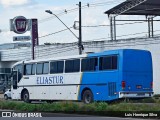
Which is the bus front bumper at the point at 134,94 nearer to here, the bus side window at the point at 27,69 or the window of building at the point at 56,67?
the window of building at the point at 56,67

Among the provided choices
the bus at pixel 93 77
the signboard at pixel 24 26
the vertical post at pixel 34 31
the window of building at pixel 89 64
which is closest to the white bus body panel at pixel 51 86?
the bus at pixel 93 77

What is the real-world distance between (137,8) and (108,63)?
2351 cm

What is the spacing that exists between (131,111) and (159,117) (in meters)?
1.53

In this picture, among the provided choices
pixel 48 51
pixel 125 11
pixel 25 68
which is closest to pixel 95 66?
pixel 25 68

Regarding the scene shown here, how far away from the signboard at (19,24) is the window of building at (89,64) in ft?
108

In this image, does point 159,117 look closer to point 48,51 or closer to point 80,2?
point 80,2

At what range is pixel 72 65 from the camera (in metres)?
28.9

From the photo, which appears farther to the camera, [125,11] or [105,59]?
[125,11]

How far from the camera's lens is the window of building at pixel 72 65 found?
28464 millimetres

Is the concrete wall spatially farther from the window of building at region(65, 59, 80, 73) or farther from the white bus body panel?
the window of building at region(65, 59, 80, 73)

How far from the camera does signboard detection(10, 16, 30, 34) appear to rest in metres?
59.9

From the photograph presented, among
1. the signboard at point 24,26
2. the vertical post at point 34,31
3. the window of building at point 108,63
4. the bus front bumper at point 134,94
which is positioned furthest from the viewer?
the signboard at point 24,26

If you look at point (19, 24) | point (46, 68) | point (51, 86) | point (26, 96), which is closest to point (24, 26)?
point (19, 24)

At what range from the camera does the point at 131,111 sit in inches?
751
